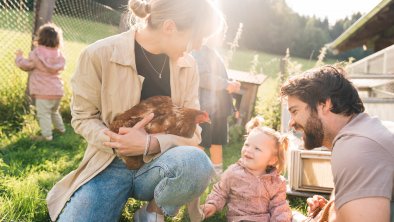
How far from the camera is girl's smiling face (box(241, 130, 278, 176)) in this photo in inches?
118

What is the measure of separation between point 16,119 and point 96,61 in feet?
12.2

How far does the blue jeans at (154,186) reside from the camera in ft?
7.14

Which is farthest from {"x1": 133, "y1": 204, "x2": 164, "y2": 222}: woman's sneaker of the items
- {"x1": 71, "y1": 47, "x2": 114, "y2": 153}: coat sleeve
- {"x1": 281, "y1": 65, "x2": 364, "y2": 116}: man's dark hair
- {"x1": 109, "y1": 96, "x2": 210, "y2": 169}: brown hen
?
{"x1": 281, "y1": 65, "x2": 364, "y2": 116}: man's dark hair

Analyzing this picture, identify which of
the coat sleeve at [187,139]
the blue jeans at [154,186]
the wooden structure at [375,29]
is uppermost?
the wooden structure at [375,29]

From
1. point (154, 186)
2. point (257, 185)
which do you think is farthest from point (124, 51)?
point (257, 185)

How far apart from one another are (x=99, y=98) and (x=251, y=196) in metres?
1.30

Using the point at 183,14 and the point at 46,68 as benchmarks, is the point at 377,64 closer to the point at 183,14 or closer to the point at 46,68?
the point at 46,68

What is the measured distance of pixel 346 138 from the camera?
184 cm

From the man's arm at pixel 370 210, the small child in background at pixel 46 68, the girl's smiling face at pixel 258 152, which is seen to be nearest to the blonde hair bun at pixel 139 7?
the girl's smiling face at pixel 258 152

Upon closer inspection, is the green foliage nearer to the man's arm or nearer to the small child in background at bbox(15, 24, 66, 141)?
the small child in background at bbox(15, 24, 66, 141)

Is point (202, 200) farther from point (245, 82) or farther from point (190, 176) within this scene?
point (245, 82)

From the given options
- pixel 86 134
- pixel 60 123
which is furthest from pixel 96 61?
pixel 60 123

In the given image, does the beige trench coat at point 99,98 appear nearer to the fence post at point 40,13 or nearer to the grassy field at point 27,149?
the grassy field at point 27,149

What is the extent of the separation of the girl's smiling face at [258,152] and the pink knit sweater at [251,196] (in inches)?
2.7
